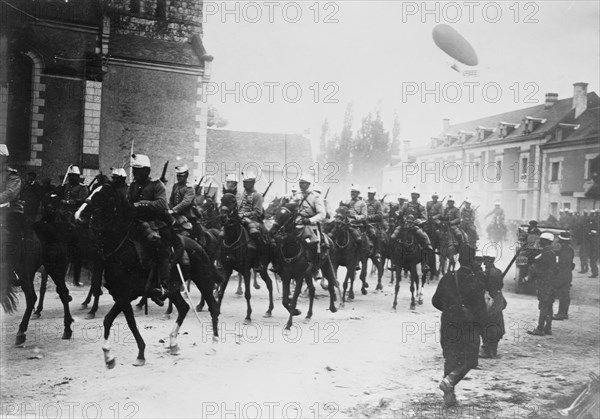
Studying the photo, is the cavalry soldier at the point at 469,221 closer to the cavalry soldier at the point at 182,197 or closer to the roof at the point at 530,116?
the roof at the point at 530,116

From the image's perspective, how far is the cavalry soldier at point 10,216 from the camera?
5996 mm

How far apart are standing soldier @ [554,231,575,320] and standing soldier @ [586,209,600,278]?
0.35 metres

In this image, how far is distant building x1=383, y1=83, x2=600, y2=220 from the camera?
286 inches

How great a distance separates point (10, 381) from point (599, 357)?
7.26 metres

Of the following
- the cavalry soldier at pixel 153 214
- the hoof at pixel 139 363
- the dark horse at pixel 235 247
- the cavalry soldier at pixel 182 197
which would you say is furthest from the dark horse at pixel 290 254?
the hoof at pixel 139 363

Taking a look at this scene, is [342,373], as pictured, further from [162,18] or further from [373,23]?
[162,18]

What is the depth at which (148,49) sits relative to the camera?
7426 mm

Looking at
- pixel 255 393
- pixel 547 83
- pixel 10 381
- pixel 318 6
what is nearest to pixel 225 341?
pixel 255 393

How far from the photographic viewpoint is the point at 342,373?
604 centimetres

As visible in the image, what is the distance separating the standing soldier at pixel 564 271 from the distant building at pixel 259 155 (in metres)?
4.19

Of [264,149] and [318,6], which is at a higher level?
[318,6]

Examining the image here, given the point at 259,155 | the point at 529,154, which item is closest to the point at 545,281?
the point at 529,154

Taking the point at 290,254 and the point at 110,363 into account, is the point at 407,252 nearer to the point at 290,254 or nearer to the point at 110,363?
the point at 290,254

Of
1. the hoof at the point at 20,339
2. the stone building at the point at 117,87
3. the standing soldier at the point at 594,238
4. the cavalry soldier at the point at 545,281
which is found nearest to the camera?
the hoof at the point at 20,339
